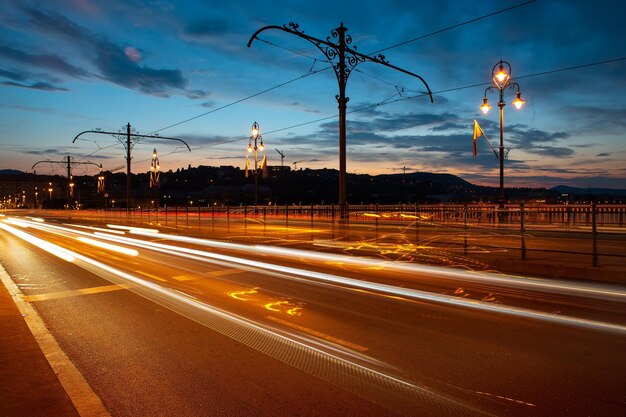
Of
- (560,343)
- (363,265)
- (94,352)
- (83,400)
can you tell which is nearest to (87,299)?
(94,352)

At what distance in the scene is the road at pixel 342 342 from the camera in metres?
4.30

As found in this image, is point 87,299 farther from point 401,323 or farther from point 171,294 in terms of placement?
point 401,323

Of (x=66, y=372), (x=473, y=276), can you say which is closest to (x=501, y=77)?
(x=473, y=276)

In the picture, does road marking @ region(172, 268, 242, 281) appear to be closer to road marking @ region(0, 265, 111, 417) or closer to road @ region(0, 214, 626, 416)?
road @ region(0, 214, 626, 416)

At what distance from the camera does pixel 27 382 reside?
189 inches

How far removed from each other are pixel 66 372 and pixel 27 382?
0.37 meters

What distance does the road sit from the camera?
169 inches

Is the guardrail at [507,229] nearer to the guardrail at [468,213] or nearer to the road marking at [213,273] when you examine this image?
the guardrail at [468,213]

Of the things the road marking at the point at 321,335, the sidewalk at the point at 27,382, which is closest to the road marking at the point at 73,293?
the sidewalk at the point at 27,382

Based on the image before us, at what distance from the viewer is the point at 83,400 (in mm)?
4367

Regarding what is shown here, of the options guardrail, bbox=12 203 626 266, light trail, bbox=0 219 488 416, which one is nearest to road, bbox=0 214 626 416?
light trail, bbox=0 219 488 416

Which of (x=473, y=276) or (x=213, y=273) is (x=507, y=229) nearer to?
(x=473, y=276)

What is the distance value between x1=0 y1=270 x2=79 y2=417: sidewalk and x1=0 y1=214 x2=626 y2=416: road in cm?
35

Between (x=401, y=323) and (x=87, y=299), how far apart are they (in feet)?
19.8
